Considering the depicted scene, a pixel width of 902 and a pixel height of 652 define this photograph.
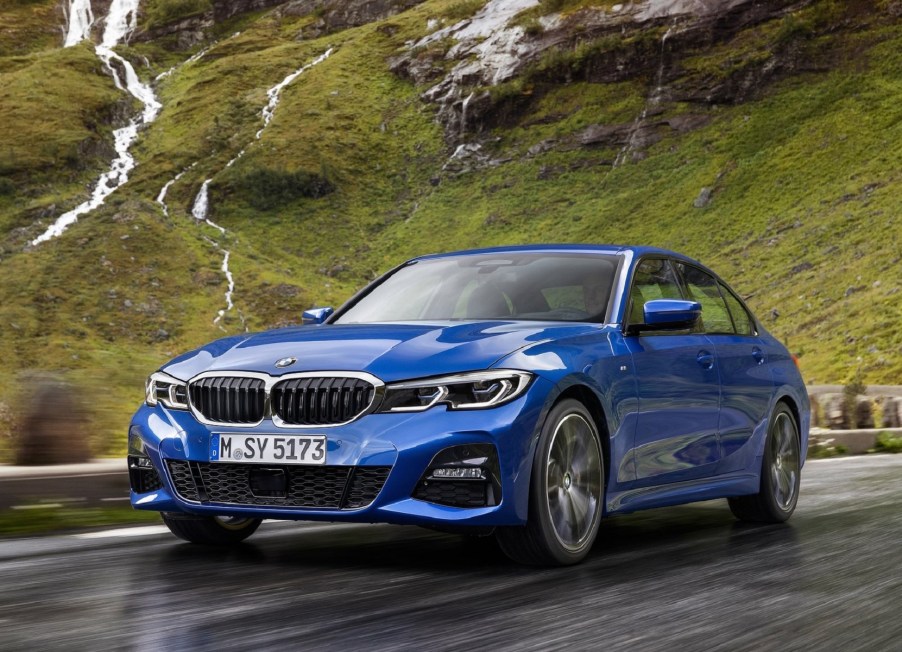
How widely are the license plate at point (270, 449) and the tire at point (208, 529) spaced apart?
3.07 ft

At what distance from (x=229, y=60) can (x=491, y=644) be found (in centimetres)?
13008

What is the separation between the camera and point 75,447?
8.30 metres

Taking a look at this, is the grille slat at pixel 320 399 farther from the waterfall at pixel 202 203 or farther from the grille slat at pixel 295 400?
the waterfall at pixel 202 203

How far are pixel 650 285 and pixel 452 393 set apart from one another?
81.7 inches

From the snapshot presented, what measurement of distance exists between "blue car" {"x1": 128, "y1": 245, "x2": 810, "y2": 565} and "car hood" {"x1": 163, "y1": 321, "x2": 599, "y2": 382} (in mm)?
12

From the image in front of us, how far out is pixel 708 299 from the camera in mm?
7613

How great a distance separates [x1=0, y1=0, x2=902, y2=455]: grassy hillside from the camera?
63.3 metres

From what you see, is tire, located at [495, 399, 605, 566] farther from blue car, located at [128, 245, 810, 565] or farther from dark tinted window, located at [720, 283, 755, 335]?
dark tinted window, located at [720, 283, 755, 335]

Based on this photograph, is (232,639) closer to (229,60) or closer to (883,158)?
(883,158)

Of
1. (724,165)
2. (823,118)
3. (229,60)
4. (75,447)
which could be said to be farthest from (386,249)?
(75,447)

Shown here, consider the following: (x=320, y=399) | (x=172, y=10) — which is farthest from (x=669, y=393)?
(x=172, y=10)

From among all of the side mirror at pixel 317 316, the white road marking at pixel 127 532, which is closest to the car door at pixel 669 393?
the side mirror at pixel 317 316

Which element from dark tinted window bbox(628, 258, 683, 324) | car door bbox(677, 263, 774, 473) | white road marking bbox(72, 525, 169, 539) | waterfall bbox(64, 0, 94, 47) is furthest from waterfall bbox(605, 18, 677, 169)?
waterfall bbox(64, 0, 94, 47)

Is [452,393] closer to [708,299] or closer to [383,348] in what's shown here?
[383,348]
